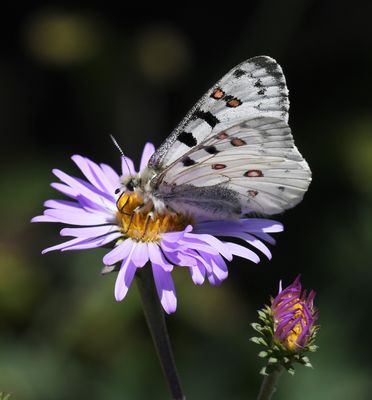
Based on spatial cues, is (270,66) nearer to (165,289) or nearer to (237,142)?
(237,142)

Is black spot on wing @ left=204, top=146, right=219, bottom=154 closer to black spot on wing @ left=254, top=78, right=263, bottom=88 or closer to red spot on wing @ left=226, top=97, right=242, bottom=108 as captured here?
red spot on wing @ left=226, top=97, right=242, bottom=108

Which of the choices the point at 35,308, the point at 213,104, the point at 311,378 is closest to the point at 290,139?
the point at 213,104

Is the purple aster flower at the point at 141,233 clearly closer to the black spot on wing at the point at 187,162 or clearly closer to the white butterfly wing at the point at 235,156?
the white butterfly wing at the point at 235,156

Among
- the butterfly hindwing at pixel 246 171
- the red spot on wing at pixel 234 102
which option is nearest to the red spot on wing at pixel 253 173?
the butterfly hindwing at pixel 246 171

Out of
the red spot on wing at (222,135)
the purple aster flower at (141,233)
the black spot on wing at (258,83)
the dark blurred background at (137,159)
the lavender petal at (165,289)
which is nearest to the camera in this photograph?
the lavender petal at (165,289)

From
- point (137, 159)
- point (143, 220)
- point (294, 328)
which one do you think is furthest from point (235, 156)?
point (137, 159)

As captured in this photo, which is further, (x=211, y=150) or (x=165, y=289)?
(x=211, y=150)

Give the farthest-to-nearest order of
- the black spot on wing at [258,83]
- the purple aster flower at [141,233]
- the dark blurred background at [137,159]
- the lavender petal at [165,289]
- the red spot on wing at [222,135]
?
the dark blurred background at [137,159]
the black spot on wing at [258,83]
the red spot on wing at [222,135]
the purple aster flower at [141,233]
the lavender petal at [165,289]
